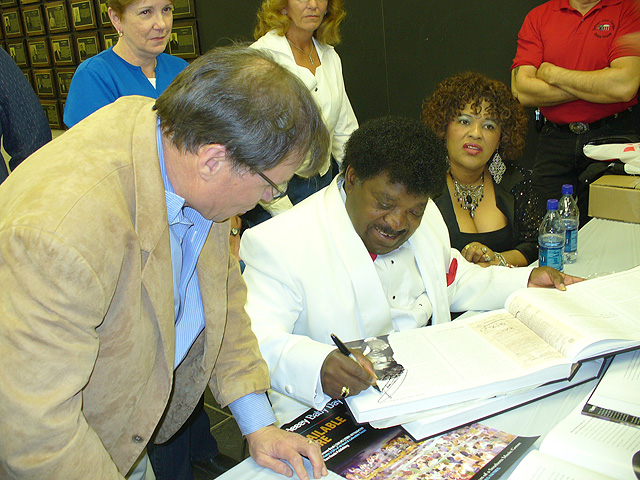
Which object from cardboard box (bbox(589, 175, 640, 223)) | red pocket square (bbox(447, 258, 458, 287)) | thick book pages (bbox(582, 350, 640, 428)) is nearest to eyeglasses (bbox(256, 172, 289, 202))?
thick book pages (bbox(582, 350, 640, 428))

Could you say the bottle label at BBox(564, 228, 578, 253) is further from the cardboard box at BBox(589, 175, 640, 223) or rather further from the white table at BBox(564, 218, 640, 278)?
the cardboard box at BBox(589, 175, 640, 223)

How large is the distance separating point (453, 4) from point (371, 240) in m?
2.91

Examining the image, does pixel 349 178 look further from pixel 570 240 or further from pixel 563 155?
pixel 563 155

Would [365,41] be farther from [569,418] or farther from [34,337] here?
[34,337]

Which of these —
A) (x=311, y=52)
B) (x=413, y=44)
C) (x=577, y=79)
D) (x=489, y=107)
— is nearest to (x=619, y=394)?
(x=489, y=107)

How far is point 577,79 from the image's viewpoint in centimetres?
292

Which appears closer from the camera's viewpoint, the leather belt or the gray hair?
the gray hair

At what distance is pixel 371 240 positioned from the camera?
154cm

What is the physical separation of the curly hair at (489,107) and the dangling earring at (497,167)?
0.03m

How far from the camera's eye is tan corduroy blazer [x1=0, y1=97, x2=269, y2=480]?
2.24ft

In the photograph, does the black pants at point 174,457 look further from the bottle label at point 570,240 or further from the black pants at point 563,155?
the black pants at point 563,155

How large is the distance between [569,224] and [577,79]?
1.17 metres

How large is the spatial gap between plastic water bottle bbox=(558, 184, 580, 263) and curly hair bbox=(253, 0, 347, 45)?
1.58 meters

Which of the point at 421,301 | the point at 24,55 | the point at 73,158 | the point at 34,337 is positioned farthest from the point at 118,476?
the point at 24,55
